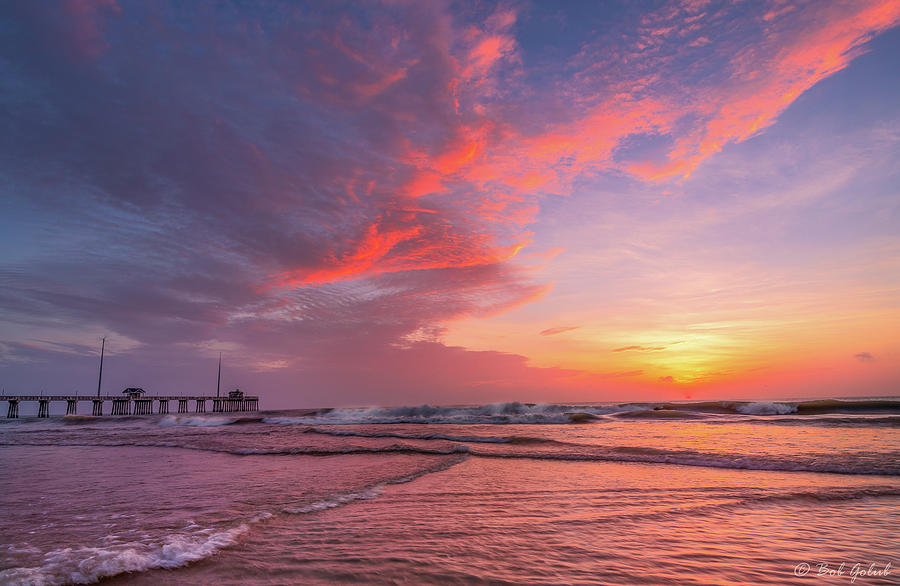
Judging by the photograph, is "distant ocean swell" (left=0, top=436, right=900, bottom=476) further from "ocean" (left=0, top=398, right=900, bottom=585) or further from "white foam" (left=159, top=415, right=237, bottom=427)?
"white foam" (left=159, top=415, right=237, bottom=427)

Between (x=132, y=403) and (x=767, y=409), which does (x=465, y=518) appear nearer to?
(x=767, y=409)

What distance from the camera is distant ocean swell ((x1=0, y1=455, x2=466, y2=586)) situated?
3.90 meters

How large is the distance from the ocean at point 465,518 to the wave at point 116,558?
21 millimetres

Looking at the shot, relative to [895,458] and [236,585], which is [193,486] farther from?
[895,458]

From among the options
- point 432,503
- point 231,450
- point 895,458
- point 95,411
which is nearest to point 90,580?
point 432,503

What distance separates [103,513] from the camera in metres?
6.38

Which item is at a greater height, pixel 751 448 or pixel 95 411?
pixel 751 448

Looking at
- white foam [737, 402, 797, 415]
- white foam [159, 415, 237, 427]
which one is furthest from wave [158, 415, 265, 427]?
white foam [737, 402, 797, 415]

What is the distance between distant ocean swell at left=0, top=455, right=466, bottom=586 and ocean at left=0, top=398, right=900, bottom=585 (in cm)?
2

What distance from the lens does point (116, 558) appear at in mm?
4227

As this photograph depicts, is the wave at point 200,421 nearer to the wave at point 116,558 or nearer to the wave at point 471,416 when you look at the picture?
the wave at point 471,416

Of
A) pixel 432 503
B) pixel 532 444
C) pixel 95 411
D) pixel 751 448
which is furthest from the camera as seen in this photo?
pixel 95 411

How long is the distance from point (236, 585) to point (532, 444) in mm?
13620

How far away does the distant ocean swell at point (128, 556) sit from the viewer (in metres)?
3.90
